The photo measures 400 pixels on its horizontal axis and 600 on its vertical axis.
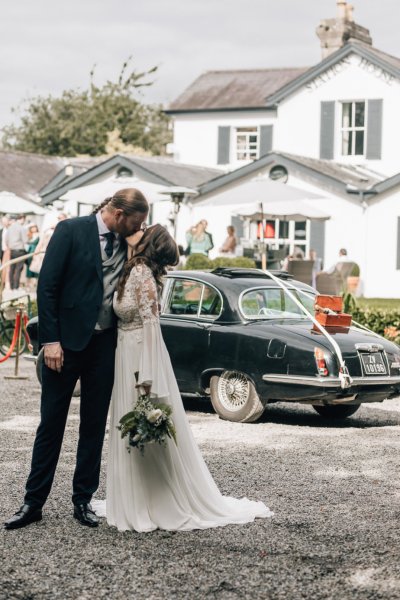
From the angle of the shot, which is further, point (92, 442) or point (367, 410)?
point (367, 410)

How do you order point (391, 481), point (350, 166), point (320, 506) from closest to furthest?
1. point (320, 506)
2. point (391, 481)
3. point (350, 166)

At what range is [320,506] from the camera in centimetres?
719

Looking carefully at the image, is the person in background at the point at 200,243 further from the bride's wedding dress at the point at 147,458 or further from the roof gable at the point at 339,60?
the bride's wedding dress at the point at 147,458

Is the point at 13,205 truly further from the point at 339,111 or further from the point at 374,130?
the point at 374,130

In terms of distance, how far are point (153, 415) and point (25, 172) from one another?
1789 inches

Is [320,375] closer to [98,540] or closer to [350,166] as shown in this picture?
[98,540]

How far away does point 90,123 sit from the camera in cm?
7019

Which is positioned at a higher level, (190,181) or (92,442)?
(190,181)

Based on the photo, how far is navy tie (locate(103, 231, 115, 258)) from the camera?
6500 mm

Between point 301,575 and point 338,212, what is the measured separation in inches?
1108

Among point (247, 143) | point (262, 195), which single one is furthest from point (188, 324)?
point (247, 143)

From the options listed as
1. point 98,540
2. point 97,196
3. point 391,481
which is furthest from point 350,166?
point 98,540

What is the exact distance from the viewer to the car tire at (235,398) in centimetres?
1116

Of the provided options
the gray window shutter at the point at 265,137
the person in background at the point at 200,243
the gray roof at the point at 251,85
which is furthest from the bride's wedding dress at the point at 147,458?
the gray window shutter at the point at 265,137
